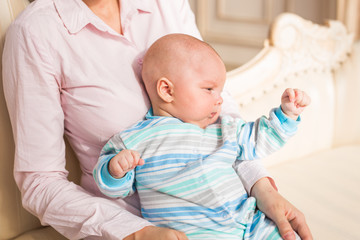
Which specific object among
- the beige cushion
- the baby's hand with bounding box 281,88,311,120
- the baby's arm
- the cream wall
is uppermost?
the baby's hand with bounding box 281,88,311,120

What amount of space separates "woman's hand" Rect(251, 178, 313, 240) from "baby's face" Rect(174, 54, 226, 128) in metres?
0.22

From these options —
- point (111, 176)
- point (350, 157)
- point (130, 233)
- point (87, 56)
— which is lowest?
point (350, 157)

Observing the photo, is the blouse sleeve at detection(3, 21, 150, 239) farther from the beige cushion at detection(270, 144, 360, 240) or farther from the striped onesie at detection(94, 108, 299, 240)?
the beige cushion at detection(270, 144, 360, 240)

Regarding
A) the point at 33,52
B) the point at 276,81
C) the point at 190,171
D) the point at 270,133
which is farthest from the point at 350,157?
the point at 33,52

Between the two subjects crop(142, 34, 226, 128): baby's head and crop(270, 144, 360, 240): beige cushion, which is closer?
crop(142, 34, 226, 128): baby's head

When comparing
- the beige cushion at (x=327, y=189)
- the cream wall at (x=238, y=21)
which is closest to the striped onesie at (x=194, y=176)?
the beige cushion at (x=327, y=189)

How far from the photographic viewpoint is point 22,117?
1.10 meters

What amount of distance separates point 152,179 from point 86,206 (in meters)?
0.16

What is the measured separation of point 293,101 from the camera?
1.06m

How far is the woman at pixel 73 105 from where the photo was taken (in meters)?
1.08

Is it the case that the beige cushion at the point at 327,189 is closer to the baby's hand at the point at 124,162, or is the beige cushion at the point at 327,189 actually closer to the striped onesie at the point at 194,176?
the striped onesie at the point at 194,176

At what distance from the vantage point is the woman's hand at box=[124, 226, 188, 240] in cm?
98

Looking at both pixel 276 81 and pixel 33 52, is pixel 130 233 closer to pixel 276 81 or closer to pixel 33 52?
pixel 33 52

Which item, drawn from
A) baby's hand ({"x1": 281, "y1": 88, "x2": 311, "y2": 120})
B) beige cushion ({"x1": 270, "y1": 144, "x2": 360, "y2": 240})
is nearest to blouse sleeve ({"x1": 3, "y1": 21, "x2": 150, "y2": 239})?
baby's hand ({"x1": 281, "y1": 88, "x2": 311, "y2": 120})
